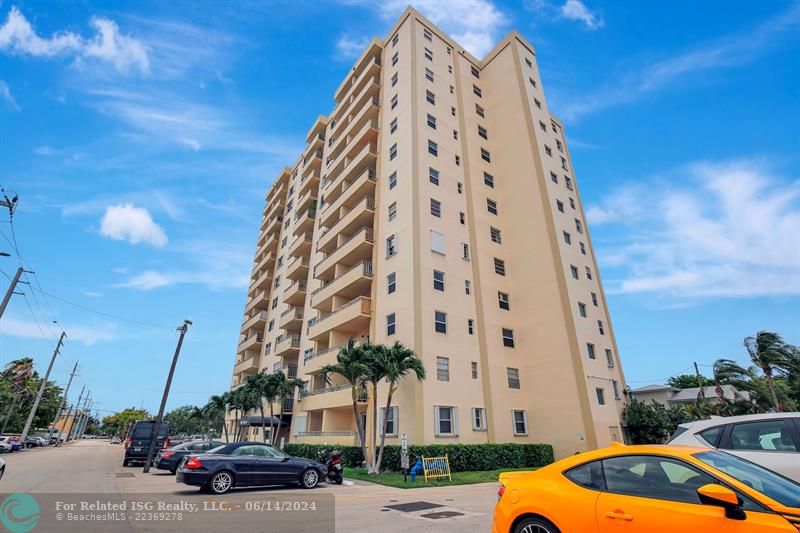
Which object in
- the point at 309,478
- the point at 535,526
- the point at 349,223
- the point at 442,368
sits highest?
the point at 349,223

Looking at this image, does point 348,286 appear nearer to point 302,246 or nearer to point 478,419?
point 478,419

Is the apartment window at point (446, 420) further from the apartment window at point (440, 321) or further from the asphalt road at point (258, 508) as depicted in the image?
the asphalt road at point (258, 508)

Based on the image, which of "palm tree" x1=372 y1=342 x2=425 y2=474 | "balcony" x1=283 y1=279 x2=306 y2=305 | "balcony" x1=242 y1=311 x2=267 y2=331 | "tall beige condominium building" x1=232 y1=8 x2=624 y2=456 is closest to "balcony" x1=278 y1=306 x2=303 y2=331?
"tall beige condominium building" x1=232 y1=8 x2=624 y2=456

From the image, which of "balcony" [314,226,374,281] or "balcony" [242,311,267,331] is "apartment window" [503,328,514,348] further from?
"balcony" [242,311,267,331]

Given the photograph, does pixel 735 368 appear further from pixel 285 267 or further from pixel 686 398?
pixel 285 267

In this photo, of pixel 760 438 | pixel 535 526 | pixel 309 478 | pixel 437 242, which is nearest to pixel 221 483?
pixel 309 478

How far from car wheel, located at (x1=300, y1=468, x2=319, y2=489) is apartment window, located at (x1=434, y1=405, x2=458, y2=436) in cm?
798

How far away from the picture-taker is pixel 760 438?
6637 mm

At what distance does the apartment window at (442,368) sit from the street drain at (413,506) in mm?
11172

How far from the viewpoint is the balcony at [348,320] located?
26211 mm

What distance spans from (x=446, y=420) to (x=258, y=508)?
1314cm

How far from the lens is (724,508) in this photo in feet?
11.9

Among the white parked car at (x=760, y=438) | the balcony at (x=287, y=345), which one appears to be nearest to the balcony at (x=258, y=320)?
the balcony at (x=287, y=345)

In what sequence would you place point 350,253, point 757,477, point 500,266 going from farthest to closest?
point 350,253 → point 500,266 → point 757,477
